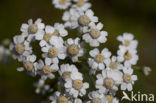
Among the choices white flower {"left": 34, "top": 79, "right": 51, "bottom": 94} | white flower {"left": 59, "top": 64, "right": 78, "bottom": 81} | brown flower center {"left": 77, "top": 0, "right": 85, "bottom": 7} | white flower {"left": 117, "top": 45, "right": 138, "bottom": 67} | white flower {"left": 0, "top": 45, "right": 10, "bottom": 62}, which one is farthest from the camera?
white flower {"left": 0, "top": 45, "right": 10, "bottom": 62}

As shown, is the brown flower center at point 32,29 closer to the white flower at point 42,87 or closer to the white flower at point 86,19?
the white flower at point 86,19

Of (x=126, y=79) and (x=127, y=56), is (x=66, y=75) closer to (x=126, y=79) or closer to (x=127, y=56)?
(x=126, y=79)

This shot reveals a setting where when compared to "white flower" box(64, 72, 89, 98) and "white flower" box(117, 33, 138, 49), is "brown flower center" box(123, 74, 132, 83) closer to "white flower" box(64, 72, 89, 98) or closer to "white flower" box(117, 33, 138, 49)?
"white flower" box(64, 72, 89, 98)

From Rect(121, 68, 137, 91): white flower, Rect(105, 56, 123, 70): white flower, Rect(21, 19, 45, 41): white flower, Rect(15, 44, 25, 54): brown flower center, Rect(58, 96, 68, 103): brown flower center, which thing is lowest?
Rect(58, 96, 68, 103): brown flower center

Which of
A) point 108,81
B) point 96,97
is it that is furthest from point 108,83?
point 96,97

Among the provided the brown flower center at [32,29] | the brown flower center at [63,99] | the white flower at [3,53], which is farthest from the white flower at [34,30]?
the white flower at [3,53]

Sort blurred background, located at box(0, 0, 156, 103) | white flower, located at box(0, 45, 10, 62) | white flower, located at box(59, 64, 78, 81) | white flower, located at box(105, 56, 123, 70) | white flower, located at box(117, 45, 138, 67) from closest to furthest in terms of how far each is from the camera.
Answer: white flower, located at box(59, 64, 78, 81), white flower, located at box(105, 56, 123, 70), white flower, located at box(117, 45, 138, 67), white flower, located at box(0, 45, 10, 62), blurred background, located at box(0, 0, 156, 103)

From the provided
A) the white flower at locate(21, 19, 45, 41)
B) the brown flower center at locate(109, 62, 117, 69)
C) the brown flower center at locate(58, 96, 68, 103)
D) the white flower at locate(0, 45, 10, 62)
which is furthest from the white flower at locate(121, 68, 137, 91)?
the white flower at locate(0, 45, 10, 62)
